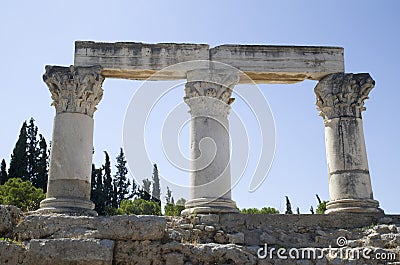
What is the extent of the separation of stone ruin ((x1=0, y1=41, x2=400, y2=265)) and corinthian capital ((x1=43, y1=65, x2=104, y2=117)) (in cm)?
3

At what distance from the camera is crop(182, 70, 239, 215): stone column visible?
43.3ft

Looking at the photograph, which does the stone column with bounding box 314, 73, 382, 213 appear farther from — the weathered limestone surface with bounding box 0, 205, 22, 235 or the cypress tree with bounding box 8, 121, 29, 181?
the cypress tree with bounding box 8, 121, 29, 181

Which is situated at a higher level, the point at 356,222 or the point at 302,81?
the point at 302,81

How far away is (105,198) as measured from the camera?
111 ft

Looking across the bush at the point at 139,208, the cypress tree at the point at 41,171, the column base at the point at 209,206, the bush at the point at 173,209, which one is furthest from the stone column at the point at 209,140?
the cypress tree at the point at 41,171

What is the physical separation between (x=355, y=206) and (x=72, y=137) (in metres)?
8.87

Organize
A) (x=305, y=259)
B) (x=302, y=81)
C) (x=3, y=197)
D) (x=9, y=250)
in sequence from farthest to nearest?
(x=3, y=197), (x=302, y=81), (x=305, y=259), (x=9, y=250)

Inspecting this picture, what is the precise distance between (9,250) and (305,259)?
6341mm

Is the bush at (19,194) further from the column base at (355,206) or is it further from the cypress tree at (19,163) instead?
the column base at (355,206)

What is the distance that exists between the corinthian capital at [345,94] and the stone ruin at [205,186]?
33 mm

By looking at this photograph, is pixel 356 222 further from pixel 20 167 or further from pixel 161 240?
pixel 20 167

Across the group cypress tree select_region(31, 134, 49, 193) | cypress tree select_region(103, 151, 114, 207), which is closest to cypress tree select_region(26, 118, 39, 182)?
cypress tree select_region(31, 134, 49, 193)

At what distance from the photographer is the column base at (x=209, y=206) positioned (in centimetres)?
1279

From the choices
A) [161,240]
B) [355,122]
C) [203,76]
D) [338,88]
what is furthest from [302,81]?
[161,240]
